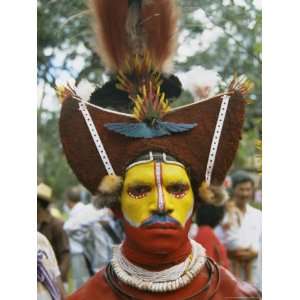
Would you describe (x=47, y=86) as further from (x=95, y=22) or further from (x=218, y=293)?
(x=218, y=293)

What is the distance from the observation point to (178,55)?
2543mm

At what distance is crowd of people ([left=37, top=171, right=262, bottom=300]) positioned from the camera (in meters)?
2.66

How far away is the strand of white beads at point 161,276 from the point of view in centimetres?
239

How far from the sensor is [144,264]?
241cm

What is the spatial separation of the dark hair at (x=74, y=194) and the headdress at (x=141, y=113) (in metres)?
0.20

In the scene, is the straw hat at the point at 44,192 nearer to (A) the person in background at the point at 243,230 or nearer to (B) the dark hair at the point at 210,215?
(B) the dark hair at the point at 210,215

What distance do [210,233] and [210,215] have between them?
2.7 inches

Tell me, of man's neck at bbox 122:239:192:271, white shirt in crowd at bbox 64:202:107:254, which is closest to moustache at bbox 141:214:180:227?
man's neck at bbox 122:239:192:271

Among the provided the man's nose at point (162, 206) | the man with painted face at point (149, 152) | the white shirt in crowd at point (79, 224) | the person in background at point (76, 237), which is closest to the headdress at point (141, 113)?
the man with painted face at point (149, 152)

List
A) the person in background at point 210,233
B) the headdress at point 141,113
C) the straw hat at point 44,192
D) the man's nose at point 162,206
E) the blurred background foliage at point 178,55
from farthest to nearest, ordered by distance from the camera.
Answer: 1. the person in background at point 210,233
2. the straw hat at point 44,192
3. the blurred background foliage at point 178,55
4. the headdress at point 141,113
5. the man's nose at point 162,206

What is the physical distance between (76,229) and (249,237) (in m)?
0.65

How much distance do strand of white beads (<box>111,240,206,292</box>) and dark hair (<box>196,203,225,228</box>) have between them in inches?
12.9

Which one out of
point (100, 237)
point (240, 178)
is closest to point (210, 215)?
point (240, 178)

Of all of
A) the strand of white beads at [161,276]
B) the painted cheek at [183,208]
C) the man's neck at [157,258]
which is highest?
the painted cheek at [183,208]
